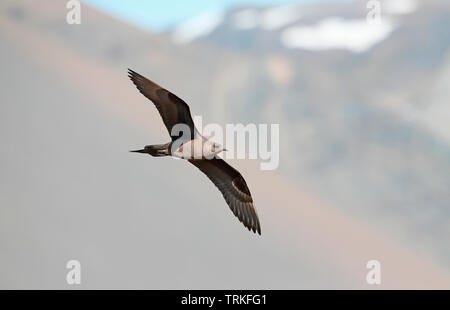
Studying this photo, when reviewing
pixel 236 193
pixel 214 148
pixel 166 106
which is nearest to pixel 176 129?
pixel 166 106

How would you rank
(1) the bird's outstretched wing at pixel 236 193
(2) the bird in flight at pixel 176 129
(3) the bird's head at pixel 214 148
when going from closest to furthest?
(2) the bird in flight at pixel 176 129
(3) the bird's head at pixel 214 148
(1) the bird's outstretched wing at pixel 236 193

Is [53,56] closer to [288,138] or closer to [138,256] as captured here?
[288,138]

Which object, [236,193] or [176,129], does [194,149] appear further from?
[236,193]

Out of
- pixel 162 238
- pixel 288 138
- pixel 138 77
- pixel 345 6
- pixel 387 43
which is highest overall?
pixel 345 6

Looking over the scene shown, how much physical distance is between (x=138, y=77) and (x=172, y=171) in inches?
1426

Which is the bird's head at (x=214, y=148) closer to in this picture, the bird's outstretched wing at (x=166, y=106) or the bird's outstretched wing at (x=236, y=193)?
the bird's outstretched wing at (x=166, y=106)

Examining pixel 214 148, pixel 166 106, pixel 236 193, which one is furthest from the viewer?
pixel 236 193

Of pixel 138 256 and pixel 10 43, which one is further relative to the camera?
pixel 10 43

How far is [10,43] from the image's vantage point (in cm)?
6209

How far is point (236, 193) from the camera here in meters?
15.8

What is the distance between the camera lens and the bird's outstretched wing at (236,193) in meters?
15.5

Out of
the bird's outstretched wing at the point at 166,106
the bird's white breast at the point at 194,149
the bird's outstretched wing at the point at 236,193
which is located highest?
the bird's outstretched wing at the point at 166,106

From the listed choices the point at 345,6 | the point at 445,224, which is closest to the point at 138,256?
the point at 445,224

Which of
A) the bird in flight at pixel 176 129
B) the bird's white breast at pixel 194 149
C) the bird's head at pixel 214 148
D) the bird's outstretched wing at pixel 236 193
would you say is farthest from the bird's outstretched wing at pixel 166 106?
the bird's outstretched wing at pixel 236 193
